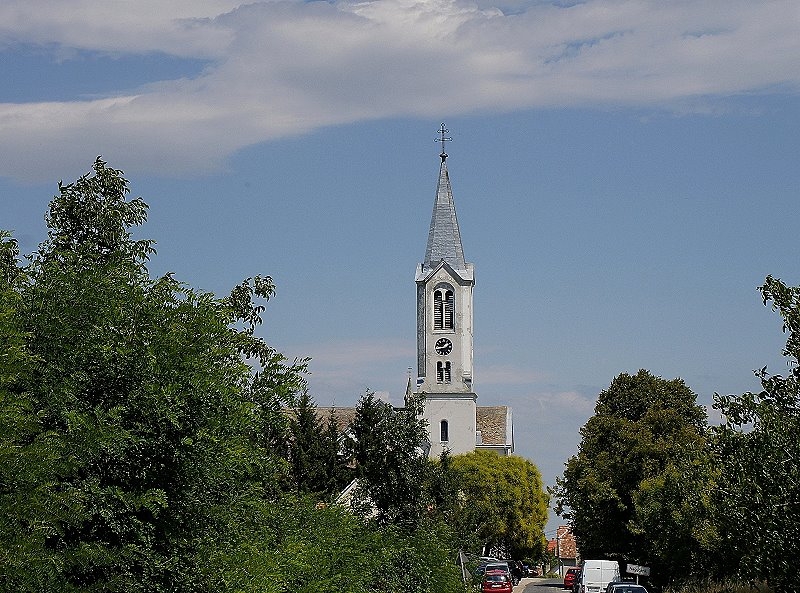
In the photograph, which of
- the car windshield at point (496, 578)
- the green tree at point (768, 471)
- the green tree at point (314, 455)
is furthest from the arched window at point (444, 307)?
the green tree at point (768, 471)

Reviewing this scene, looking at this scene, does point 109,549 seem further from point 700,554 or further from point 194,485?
point 700,554

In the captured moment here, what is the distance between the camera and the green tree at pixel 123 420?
1288 cm

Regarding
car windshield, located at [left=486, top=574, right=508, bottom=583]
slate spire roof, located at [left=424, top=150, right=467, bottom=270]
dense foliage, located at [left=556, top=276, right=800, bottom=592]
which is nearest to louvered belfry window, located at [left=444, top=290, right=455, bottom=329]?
slate spire roof, located at [left=424, top=150, right=467, bottom=270]

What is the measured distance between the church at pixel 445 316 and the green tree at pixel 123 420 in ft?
337

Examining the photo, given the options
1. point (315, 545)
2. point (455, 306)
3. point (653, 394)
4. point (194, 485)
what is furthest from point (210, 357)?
point (455, 306)

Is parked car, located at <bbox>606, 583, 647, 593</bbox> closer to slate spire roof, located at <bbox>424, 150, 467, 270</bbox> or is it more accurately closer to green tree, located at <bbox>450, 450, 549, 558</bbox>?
green tree, located at <bbox>450, 450, 549, 558</bbox>

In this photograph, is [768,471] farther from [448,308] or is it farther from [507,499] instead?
[448,308]

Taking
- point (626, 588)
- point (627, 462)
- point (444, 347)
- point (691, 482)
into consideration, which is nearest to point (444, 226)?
point (444, 347)

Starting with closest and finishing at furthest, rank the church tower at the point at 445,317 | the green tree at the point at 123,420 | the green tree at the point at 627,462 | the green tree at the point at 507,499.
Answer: the green tree at the point at 123,420
the green tree at the point at 627,462
the green tree at the point at 507,499
the church tower at the point at 445,317

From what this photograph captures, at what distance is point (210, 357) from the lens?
50.5ft

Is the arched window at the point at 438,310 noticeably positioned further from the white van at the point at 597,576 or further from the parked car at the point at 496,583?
the white van at the point at 597,576

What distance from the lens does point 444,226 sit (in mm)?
121688

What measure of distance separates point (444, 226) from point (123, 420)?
354 feet

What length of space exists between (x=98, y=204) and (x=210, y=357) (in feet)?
12.0
